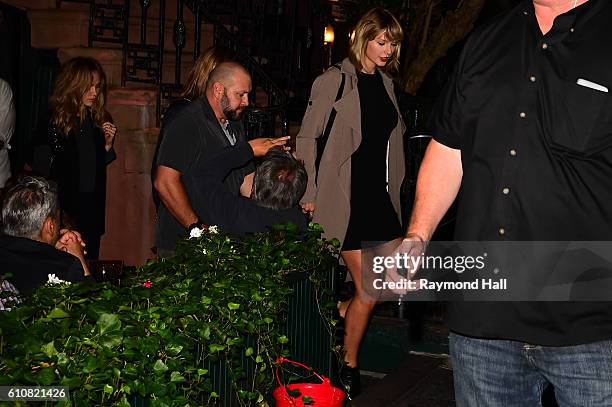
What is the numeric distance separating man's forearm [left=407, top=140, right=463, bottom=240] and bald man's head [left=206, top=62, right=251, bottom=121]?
117 inches

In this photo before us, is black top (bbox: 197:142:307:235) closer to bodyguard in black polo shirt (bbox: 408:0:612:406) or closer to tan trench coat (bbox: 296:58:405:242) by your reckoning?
tan trench coat (bbox: 296:58:405:242)

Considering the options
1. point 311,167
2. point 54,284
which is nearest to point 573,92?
point 54,284

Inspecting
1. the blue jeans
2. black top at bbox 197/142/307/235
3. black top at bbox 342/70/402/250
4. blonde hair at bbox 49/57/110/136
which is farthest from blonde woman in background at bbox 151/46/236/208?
the blue jeans

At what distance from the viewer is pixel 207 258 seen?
4648mm

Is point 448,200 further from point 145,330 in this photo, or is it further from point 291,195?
point 291,195

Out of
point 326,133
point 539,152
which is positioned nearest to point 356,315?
point 326,133

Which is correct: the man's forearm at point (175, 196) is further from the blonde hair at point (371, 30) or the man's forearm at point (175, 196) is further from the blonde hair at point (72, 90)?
the blonde hair at point (72, 90)

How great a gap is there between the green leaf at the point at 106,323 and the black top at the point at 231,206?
110 inches

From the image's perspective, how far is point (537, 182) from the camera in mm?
3299

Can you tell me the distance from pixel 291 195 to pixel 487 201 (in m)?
2.70

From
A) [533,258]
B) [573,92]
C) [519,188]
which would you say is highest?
[573,92]

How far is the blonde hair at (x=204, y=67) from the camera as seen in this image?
666cm

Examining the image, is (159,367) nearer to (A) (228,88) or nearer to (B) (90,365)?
(B) (90,365)

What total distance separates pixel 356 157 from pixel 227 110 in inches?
43.0
